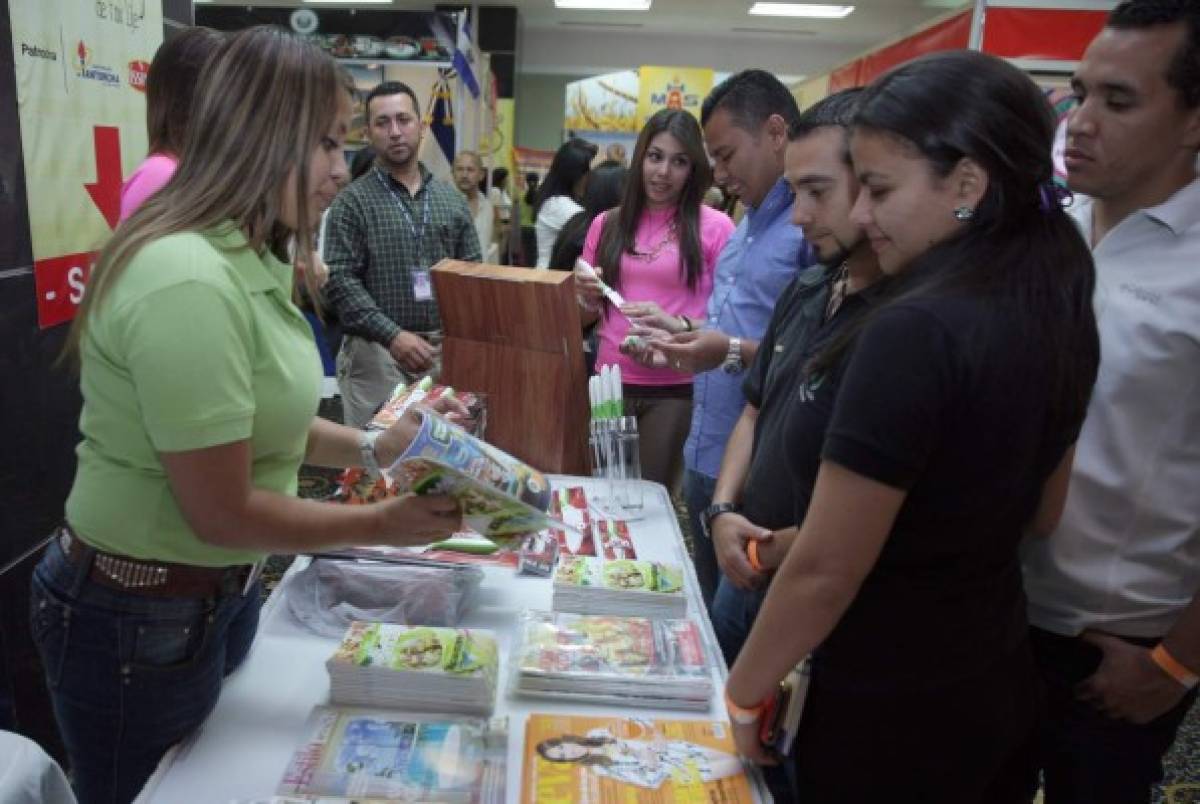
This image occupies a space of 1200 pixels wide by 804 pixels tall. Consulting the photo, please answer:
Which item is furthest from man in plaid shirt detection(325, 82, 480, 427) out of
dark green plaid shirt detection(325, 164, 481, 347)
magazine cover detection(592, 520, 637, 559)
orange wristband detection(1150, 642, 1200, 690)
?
orange wristband detection(1150, 642, 1200, 690)

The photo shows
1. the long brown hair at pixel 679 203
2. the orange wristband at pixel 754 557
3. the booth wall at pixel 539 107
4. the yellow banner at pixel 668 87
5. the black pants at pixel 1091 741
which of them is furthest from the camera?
the booth wall at pixel 539 107

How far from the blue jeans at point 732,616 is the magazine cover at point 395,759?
589 mm

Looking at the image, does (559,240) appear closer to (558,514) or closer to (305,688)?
(558,514)

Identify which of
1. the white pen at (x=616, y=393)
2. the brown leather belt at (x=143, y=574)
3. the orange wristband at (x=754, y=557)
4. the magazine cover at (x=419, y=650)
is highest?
the white pen at (x=616, y=393)

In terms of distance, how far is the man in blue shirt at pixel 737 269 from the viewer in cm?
194

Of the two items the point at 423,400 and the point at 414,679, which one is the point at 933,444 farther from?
the point at 423,400

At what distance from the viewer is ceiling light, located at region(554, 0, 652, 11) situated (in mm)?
9884

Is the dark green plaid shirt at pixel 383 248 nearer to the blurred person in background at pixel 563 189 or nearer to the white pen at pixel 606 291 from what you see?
the white pen at pixel 606 291

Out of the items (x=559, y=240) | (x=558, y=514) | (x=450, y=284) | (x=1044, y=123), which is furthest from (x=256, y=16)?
(x=1044, y=123)

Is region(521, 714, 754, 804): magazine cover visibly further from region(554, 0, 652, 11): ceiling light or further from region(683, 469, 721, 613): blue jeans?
region(554, 0, 652, 11): ceiling light

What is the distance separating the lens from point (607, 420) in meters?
1.92

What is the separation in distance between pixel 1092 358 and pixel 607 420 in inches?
44.2

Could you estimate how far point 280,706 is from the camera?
113cm

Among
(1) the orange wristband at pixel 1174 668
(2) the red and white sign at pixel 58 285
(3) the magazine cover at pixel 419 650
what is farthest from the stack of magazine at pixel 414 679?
(2) the red and white sign at pixel 58 285
